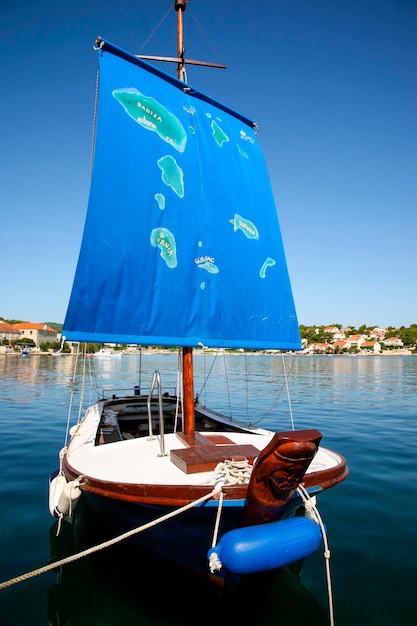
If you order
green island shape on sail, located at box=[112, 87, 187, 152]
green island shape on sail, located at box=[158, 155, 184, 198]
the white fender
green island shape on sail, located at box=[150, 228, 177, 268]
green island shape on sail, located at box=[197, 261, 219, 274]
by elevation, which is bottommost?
the white fender

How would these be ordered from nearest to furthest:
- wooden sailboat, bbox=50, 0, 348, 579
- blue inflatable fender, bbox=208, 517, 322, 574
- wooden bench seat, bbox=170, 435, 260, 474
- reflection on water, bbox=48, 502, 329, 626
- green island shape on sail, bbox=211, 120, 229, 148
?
blue inflatable fender, bbox=208, 517, 322, 574
wooden sailboat, bbox=50, 0, 348, 579
reflection on water, bbox=48, 502, 329, 626
wooden bench seat, bbox=170, 435, 260, 474
green island shape on sail, bbox=211, 120, 229, 148

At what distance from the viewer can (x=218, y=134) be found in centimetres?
950

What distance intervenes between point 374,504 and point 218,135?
29.6 ft

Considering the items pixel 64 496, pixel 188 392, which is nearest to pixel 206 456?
pixel 64 496

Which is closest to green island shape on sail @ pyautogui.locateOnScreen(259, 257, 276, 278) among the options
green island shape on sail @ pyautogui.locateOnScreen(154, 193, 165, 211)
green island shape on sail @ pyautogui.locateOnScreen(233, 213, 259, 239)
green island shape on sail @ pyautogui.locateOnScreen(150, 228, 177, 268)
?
green island shape on sail @ pyautogui.locateOnScreen(233, 213, 259, 239)

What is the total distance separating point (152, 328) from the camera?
7312 millimetres

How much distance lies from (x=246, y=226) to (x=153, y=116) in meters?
3.07

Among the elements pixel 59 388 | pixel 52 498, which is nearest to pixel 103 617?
pixel 52 498

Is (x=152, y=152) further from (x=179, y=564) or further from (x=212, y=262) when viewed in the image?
(x=179, y=564)

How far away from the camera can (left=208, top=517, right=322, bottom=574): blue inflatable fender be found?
381cm

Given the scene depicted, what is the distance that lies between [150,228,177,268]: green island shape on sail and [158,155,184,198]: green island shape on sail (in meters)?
1.00

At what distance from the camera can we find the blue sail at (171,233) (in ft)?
22.8

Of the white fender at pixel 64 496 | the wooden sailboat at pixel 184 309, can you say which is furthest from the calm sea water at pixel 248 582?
the white fender at pixel 64 496

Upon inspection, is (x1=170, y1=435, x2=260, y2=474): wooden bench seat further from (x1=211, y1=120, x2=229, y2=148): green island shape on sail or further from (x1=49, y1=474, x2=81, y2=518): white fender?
(x1=211, y1=120, x2=229, y2=148): green island shape on sail
